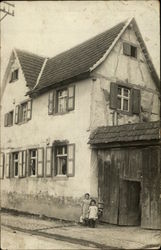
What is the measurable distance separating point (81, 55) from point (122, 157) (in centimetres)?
552

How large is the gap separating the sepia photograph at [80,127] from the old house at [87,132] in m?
0.04

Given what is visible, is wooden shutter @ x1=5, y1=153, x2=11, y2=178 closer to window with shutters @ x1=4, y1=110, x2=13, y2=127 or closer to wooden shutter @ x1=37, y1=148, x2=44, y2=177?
window with shutters @ x1=4, y1=110, x2=13, y2=127

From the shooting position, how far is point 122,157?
39.7ft

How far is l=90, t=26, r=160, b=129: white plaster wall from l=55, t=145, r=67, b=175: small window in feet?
6.10

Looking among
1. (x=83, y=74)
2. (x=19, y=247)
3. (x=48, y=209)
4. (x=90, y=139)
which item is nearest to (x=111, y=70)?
(x=83, y=74)

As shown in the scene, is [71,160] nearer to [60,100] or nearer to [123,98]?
[60,100]

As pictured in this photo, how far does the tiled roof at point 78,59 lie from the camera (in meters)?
14.2

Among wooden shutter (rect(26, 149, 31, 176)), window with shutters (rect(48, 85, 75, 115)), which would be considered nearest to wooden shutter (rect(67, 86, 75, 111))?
window with shutters (rect(48, 85, 75, 115))

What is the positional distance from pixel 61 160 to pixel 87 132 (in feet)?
6.51

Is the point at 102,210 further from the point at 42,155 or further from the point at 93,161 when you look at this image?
the point at 42,155

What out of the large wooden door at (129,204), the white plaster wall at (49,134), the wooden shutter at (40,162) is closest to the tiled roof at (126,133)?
the white plaster wall at (49,134)

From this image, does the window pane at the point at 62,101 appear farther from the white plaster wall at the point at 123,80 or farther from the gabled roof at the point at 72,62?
the white plaster wall at the point at 123,80

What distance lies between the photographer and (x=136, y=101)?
48.2 feet

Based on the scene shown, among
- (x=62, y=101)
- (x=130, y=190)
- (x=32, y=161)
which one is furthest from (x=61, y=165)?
(x=130, y=190)
